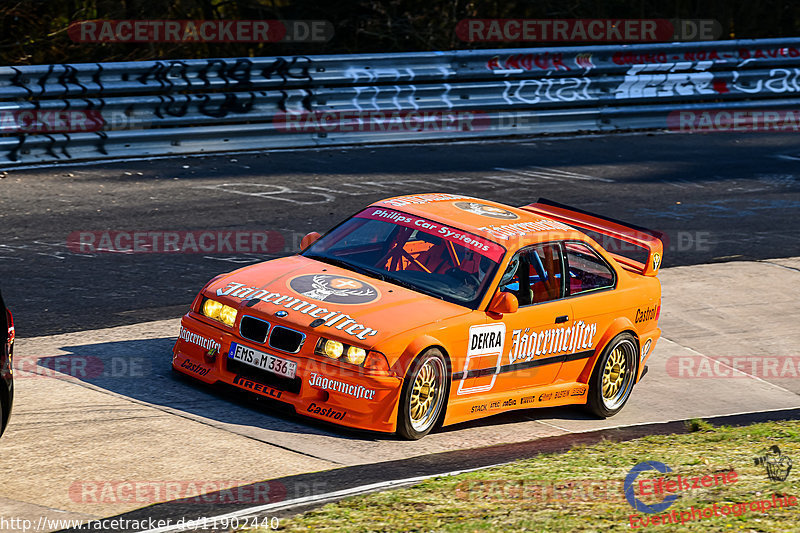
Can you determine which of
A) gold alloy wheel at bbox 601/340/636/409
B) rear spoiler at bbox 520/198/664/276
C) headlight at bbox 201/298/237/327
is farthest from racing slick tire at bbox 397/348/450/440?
rear spoiler at bbox 520/198/664/276

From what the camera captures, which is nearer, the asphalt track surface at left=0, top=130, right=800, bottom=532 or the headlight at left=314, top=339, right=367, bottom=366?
the headlight at left=314, top=339, right=367, bottom=366

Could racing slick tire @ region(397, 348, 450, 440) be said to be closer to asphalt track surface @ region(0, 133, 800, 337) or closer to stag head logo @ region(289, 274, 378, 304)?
stag head logo @ region(289, 274, 378, 304)

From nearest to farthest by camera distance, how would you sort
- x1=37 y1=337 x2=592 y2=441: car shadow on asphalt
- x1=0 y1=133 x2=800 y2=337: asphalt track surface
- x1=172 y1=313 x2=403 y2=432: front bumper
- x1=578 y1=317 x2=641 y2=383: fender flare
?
x1=172 y1=313 x2=403 y2=432: front bumper → x1=37 y1=337 x2=592 y2=441: car shadow on asphalt → x1=578 y1=317 x2=641 y2=383: fender flare → x1=0 y1=133 x2=800 y2=337: asphalt track surface

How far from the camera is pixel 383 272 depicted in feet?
26.5

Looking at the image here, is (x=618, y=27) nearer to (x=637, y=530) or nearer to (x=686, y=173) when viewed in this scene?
→ (x=686, y=173)

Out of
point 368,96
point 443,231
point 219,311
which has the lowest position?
point 219,311

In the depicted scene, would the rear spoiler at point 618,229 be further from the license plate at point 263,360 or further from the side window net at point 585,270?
the license plate at point 263,360

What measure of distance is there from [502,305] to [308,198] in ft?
21.3

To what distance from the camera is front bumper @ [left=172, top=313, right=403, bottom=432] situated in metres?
7.04

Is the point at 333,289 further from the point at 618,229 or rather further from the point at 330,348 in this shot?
the point at 618,229

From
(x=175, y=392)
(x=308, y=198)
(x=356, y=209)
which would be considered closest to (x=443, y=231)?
(x=175, y=392)

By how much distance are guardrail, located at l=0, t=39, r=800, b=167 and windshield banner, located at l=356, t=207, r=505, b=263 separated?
7.33m

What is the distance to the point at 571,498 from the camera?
19.1 ft

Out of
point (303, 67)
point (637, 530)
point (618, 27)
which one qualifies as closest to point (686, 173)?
point (303, 67)
